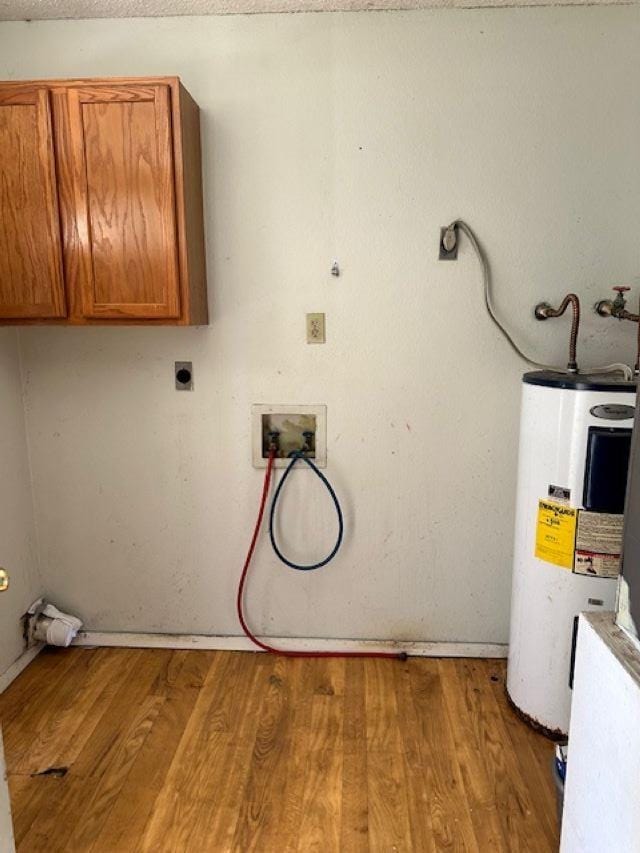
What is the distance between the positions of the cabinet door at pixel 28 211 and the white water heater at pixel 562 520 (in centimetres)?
163

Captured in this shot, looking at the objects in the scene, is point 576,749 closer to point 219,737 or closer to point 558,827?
point 558,827

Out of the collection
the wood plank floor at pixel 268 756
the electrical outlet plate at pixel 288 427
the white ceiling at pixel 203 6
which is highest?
the white ceiling at pixel 203 6

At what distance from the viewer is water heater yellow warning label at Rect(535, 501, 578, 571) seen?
5.45ft

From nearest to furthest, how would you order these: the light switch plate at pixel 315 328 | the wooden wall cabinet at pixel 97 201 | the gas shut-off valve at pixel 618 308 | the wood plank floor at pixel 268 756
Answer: the wood plank floor at pixel 268 756, the wooden wall cabinet at pixel 97 201, the gas shut-off valve at pixel 618 308, the light switch plate at pixel 315 328

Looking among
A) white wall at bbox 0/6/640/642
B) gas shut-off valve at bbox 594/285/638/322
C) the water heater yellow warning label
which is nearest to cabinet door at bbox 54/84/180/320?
white wall at bbox 0/6/640/642

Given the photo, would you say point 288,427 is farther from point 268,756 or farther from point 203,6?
point 203,6

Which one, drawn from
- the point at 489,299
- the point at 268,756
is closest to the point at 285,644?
the point at 268,756

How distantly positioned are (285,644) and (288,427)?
91cm

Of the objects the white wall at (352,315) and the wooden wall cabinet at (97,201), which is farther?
the white wall at (352,315)

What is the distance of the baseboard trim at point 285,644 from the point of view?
2246mm

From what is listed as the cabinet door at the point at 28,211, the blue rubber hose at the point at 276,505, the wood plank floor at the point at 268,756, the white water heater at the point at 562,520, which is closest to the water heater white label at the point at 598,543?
the white water heater at the point at 562,520

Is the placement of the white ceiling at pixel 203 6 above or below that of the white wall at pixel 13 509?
above

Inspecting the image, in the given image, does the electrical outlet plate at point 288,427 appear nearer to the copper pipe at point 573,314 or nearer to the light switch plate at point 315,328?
the light switch plate at point 315,328

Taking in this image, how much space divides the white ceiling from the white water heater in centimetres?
128
